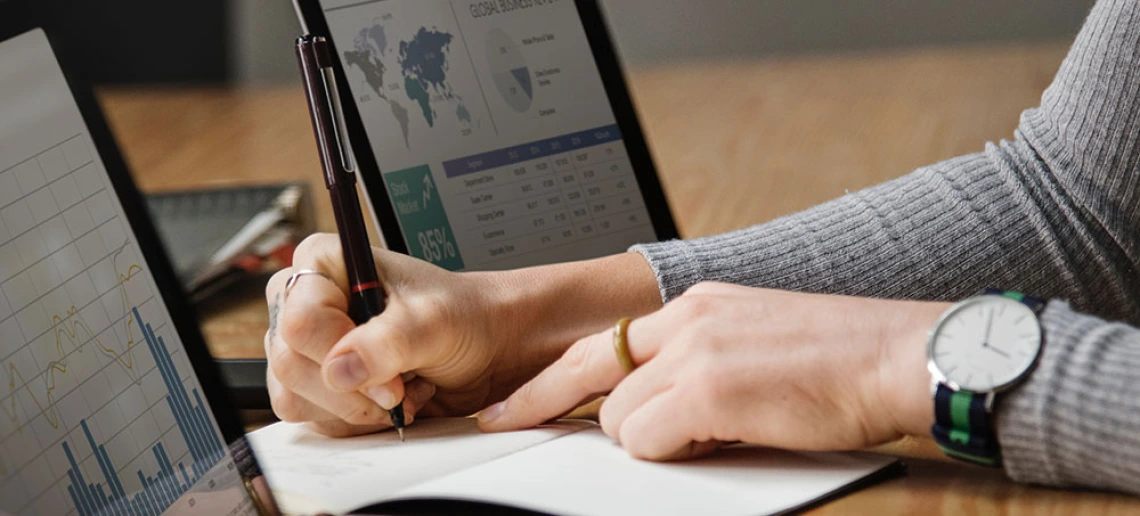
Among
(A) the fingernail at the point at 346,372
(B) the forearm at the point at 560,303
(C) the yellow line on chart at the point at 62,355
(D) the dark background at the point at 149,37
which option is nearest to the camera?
(C) the yellow line on chart at the point at 62,355

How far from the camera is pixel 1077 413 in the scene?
529mm

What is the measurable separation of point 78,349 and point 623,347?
27cm

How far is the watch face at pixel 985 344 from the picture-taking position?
54 cm

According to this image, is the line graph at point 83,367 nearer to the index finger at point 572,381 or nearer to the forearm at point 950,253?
the index finger at point 572,381

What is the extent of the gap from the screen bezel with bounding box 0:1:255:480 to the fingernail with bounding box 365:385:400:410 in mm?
77

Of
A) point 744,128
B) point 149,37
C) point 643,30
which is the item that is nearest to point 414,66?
point 744,128

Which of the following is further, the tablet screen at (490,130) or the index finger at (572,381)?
the tablet screen at (490,130)

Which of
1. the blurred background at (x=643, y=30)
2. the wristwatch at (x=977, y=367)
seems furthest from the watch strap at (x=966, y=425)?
the blurred background at (x=643, y=30)

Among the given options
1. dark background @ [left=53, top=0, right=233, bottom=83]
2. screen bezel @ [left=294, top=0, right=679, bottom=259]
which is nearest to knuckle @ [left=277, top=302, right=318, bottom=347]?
screen bezel @ [left=294, top=0, right=679, bottom=259]

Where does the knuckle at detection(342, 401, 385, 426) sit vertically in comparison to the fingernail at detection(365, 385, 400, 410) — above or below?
below

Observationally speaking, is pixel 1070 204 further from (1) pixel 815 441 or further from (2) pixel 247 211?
(2) pixel 247 211

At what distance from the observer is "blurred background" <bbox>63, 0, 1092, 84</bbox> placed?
8.25ft

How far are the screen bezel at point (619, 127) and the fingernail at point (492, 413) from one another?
213 millimetres

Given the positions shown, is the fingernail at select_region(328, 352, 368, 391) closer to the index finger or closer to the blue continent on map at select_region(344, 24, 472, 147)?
the index finger
